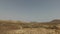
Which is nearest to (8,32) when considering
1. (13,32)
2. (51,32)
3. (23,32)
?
(13,32)

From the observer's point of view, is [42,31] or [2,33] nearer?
[2,33]

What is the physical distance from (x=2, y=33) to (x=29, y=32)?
349cm

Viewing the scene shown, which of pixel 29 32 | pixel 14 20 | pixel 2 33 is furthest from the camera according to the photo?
pixel 14 20

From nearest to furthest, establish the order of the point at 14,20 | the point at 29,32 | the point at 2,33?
the point at 2,33 → the point at 29,32 → the point at 14,20

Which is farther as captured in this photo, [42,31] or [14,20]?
[14,20]

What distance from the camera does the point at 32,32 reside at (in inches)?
600

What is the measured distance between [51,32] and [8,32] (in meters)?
5.82

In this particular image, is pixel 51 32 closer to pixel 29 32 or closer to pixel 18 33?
pixel 29 32

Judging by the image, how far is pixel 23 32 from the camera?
15023mm

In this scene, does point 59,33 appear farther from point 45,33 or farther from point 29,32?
point 29,32

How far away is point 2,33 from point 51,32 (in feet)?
21.5

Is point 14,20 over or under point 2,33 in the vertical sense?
over

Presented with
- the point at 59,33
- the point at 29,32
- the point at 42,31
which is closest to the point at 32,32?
the point at 29,32

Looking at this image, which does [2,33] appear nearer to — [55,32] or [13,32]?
[13,32]
